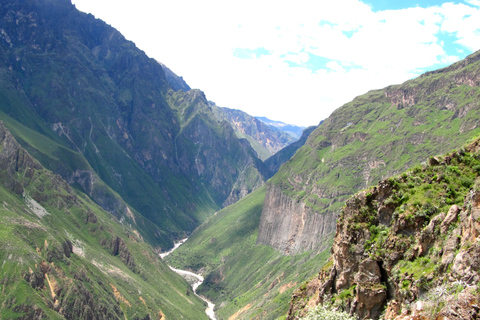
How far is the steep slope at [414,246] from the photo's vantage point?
105 ft

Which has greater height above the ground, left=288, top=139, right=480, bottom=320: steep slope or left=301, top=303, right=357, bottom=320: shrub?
left=288, top=139, right=480, bottom=320: steep slope

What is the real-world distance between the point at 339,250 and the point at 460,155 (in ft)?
59.8

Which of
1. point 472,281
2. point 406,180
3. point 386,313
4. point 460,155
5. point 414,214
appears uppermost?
point 460,155

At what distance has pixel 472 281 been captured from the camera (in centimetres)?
3005

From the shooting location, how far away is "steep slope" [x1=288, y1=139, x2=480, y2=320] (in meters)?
31.9

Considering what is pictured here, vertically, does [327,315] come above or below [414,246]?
below

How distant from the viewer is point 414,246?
40469 mm

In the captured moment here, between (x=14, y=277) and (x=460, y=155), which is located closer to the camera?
(x=460, y=155)

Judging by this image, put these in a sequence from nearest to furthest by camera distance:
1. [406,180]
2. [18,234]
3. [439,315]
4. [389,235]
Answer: [439,315] < [389,235] < [406,180] < [18,234]

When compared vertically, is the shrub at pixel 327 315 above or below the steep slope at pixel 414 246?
below

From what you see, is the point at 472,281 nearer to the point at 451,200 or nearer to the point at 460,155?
the point at 451,200

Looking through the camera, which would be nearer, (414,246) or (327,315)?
(414,246)

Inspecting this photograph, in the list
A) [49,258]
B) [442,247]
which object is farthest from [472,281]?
[49,258]

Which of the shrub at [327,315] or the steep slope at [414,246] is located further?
the shrub at [327,315]
